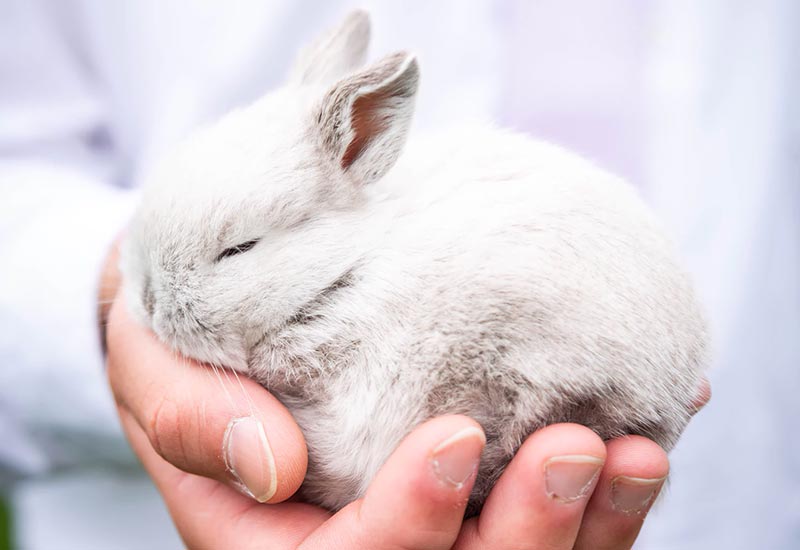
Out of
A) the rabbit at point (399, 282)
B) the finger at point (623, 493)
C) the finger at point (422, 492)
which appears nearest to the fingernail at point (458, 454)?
the finger at point (422, 492)

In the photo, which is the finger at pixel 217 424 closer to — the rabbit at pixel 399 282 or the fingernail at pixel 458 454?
the rabbit at pixel 399 282

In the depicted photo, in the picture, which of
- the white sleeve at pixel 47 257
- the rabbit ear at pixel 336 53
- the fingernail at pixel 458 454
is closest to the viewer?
the fingernail at pixel 458 454

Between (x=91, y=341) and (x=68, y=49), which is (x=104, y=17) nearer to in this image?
(x=68, y=49)

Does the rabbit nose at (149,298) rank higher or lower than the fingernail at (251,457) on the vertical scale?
higher

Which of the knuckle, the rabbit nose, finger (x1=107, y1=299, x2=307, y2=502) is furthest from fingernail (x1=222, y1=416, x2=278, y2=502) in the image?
the rabbit nose

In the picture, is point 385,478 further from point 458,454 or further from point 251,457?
point 251,457

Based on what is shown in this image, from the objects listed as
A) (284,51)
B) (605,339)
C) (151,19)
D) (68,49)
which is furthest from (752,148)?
(68,49)

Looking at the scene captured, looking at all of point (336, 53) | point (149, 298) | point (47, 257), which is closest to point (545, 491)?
point (149, 298)
